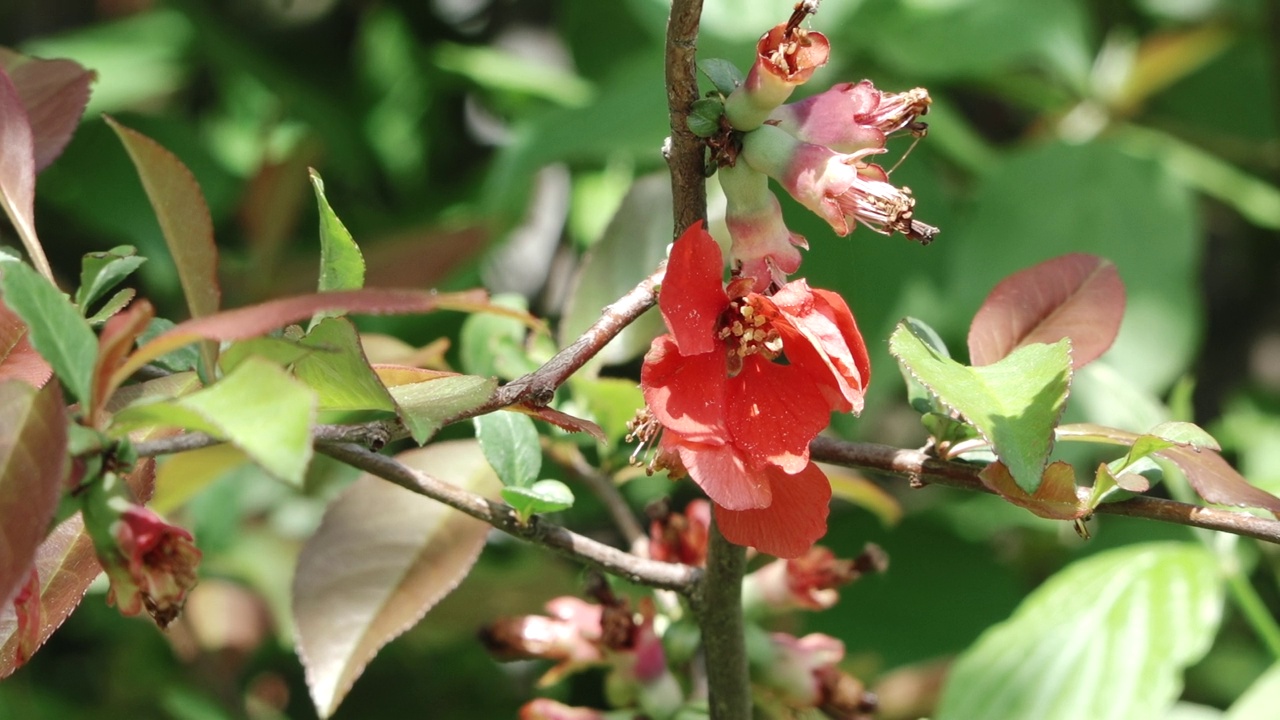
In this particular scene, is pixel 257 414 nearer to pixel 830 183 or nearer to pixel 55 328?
pixel 55 328

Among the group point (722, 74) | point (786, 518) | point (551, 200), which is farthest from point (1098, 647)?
point (551, 200)

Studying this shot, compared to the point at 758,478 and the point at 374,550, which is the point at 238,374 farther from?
the point at 374,550

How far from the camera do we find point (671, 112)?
0.53 m

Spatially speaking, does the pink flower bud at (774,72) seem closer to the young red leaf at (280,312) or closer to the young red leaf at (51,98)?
Result: the young red leaf at (280,312)

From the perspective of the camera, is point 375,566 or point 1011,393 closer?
point 1011,393

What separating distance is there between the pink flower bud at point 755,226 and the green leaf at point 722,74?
0.04 metres

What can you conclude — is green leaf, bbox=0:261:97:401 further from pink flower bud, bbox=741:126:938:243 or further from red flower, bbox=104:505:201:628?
pink flower bud, bbox=741:126:938:243

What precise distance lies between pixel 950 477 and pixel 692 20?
0.74 ft

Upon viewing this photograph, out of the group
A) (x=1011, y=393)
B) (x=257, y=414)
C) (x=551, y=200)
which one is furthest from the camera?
(x=551, y=200)

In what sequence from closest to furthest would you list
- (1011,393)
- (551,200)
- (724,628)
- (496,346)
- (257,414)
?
(257,414) → (1011,393) → (724,628) → (496,346) → (551,200)

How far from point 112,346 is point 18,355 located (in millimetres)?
126

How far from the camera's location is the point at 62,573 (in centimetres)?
55

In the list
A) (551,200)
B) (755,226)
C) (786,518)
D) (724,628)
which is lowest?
(551,200)

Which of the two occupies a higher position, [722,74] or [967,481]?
[722,74]
